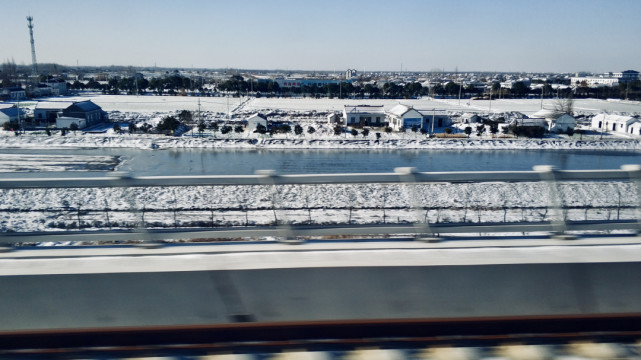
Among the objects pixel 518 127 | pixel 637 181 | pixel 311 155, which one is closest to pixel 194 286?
pixel 637 181

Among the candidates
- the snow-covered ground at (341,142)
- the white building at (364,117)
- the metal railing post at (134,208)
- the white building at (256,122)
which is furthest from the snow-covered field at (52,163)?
the white building at (364,117)

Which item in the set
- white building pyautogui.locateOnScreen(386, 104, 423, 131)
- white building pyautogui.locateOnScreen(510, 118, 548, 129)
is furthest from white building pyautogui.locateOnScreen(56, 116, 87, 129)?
white building pyautogui.locateOnScreen(510, 118, 548, 129)

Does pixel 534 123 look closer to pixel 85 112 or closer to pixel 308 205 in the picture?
pixel 85 112

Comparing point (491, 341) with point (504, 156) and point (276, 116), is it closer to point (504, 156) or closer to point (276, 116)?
point (504, 156)

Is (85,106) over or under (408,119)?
over

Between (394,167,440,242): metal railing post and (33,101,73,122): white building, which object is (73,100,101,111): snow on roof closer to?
(33,101,73,122): white building

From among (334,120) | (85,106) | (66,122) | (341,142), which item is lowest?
(341,142)

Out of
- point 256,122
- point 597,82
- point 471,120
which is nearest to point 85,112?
point 256,122
